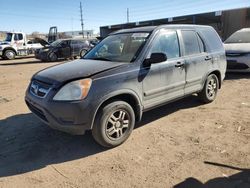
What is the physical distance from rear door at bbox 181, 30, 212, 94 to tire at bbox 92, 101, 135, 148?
5.50 feet

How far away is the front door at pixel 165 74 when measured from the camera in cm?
445

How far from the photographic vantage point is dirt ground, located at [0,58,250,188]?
3.26 meters

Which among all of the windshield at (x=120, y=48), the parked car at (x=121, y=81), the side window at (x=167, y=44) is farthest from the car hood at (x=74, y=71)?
the side window at (x=167, y=44)

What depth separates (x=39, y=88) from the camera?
403 cm

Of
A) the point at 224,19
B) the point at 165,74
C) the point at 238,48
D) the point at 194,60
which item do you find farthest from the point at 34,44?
the point at 165,74

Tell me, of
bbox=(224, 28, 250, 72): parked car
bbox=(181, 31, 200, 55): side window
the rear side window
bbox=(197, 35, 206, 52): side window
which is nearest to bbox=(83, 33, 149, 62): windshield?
bbox=(181, 31, 200, 55): side window

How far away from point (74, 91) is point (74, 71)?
0.51 m

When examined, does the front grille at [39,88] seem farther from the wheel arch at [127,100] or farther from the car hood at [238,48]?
the car hood at [238,48]

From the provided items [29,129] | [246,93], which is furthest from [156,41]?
[246,93]

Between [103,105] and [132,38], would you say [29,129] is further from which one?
[132,38]

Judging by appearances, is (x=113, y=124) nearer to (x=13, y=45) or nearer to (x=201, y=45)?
(x=201, y=45)

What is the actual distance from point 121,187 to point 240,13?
26942 mm

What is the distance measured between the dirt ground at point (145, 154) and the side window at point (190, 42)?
4.29ft

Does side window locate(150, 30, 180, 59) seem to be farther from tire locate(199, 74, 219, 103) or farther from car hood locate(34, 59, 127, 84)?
tire locate(199, 74, 219, 103)
